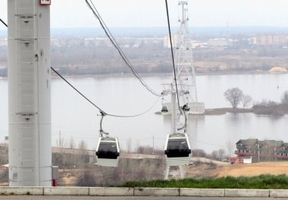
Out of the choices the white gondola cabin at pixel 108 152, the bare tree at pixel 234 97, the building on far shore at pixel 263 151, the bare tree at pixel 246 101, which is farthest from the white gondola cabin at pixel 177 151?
the bare tree at pixel 234 97

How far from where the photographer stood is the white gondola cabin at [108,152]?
8367 mm

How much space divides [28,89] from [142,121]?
140ft

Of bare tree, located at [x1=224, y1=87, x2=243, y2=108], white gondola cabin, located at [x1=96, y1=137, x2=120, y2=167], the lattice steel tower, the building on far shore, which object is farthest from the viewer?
bare tree, located at [x1=224, y1=87, x2=243, y2=108]

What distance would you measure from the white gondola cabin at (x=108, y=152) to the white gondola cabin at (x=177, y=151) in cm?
55

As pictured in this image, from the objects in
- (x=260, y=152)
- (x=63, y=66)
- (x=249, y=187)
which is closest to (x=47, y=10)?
(x=249, y=187)

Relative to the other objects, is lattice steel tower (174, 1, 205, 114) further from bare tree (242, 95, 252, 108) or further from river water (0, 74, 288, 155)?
bare tree (242, 95, 252, 108)

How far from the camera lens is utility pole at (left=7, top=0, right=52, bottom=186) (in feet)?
26.9

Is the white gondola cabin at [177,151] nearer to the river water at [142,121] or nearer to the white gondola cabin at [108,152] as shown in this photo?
the white gondola cabin at [108,152]

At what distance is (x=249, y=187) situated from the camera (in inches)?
284

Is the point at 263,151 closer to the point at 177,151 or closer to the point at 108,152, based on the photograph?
the point at 177,151

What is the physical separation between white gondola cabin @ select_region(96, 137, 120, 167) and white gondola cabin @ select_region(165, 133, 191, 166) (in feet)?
1.80

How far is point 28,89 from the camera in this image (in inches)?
326

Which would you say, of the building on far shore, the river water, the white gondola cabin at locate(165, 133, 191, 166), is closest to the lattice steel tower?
the river water

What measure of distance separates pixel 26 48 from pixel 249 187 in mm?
2761
